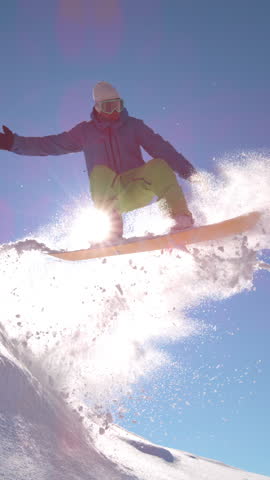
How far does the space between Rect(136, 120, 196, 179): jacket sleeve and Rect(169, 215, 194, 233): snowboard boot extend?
0.65 m

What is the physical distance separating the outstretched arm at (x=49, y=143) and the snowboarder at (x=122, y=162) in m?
0.01

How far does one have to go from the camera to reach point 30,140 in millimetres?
Result: 5680

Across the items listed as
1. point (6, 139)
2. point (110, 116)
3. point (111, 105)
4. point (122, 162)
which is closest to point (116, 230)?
point (122, 162)

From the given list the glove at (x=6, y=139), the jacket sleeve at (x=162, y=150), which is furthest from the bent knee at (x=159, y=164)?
the glove at (x=6, y=139)

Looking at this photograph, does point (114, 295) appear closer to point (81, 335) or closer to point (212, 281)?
point (81, 335)

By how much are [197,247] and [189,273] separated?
2.85 feet

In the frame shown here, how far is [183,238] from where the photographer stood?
16.8 feet

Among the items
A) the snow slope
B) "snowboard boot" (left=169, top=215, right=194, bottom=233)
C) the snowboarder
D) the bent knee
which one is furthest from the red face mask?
the snow slope

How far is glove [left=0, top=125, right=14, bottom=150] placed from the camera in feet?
18.2

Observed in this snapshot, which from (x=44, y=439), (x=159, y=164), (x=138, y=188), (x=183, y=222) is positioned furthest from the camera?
(x=138, y=188)

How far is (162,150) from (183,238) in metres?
1.30

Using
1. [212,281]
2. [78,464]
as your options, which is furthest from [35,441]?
[212,281]

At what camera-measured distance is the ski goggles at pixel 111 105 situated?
16.9ft

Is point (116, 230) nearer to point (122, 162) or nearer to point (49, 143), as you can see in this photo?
point (122, 162)
